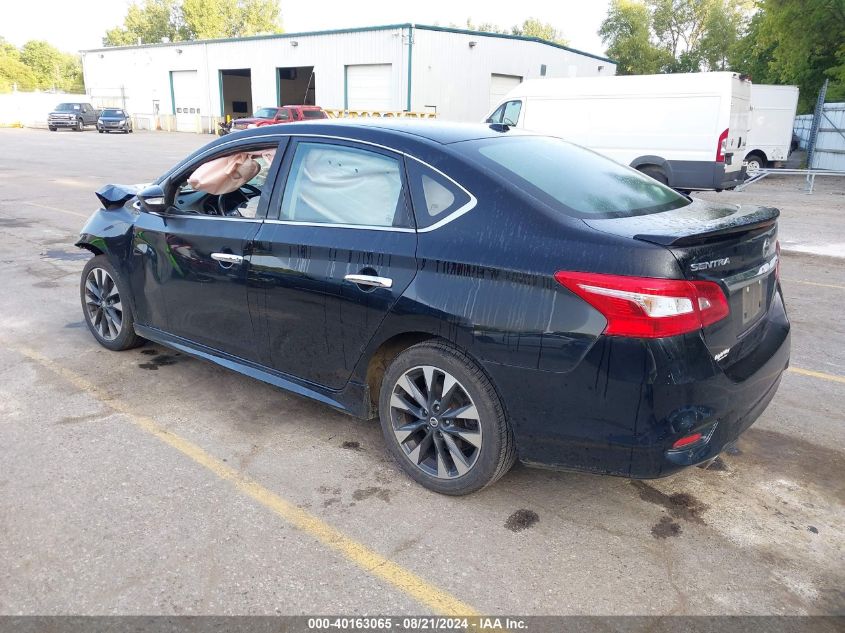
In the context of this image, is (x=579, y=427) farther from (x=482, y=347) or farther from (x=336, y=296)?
(x=336, y=296)

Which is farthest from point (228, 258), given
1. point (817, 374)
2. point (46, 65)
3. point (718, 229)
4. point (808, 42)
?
point (46, 65)

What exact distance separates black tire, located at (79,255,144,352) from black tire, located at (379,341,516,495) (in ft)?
7.92

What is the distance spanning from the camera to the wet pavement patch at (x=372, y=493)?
3.21m

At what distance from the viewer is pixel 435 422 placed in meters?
3.15

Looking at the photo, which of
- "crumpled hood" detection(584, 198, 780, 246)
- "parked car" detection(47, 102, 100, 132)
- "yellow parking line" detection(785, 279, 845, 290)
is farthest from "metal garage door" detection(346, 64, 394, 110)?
"crumpled hood" detection(584, 198, 780, 246)

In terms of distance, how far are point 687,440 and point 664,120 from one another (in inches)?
485

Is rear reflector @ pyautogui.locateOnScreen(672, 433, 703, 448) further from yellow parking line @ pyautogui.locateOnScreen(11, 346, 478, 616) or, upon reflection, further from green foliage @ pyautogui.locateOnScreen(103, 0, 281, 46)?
green foliage @ pyautogui.locateOnScreen(103, 0, 281, 46)

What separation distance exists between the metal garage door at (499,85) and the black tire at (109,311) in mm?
31124

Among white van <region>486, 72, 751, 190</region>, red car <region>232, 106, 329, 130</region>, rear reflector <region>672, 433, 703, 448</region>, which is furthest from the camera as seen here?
red car <region>232, 106, 329, 130</region>

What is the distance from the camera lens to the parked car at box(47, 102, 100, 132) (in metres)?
40.8

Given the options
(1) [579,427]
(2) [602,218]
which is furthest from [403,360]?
(2) [602,218]

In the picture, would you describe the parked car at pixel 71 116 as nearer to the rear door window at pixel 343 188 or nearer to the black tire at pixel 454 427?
the rear door window at pixel 343 188

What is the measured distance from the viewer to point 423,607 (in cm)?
249

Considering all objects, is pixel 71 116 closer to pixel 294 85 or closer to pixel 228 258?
pixel 294 85
